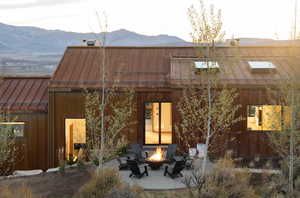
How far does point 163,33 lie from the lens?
579 feet

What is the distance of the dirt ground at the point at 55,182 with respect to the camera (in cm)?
943

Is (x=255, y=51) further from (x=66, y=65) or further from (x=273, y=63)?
(x=66, y=65)

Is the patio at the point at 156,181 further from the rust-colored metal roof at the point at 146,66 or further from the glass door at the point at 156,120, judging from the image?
the glass door at the point at 156,120

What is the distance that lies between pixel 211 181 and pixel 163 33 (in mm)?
173430

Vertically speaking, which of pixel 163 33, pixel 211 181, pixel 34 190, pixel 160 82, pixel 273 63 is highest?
pixel 163 33

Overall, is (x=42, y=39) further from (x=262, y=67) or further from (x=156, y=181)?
(x=156, y=181)

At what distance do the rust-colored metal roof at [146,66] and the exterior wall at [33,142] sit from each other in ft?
5.95

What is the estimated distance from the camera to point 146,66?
1541cm

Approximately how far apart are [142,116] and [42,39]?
14300 cm

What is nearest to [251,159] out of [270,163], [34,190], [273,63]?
[270,163]

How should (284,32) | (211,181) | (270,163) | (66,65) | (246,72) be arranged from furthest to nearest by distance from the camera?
(66,65) < (246,72) < (270,163) < (284,32) < (211,181)

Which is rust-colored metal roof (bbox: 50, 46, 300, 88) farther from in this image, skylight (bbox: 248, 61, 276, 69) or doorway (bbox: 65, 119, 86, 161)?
doorway (bbox: 65, 119, 86, 161)

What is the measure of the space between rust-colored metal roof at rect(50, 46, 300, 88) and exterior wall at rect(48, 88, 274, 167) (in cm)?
41

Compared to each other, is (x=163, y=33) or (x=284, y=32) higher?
(x=163, y=33)
